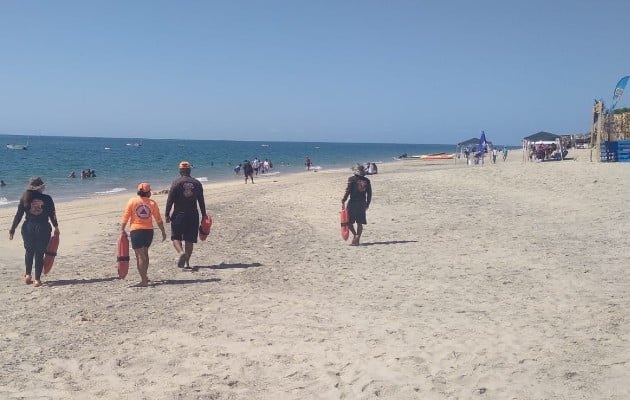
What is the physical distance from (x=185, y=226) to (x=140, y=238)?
970mm

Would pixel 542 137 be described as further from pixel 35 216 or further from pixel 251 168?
pixel 35 216

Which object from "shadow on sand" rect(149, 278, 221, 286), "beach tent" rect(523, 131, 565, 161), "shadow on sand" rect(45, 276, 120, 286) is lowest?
"shadow on sand" rect(45, 276, 120, 286)

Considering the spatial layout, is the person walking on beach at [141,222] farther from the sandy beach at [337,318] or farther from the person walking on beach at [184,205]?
the person walking on beach at [184,205]

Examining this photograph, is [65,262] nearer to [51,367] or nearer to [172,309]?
[172,309]

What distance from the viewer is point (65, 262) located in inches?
364

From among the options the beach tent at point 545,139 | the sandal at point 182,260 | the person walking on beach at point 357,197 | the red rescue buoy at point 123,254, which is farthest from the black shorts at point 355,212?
the beach tent at point 545,139

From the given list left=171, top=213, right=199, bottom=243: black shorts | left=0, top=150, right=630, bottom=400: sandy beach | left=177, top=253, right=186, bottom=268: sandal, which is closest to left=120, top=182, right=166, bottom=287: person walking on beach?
left=0, top=150, right=630, bottom=400: sandy beach

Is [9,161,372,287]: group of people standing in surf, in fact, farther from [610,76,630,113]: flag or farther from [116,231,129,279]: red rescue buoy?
[610,76,630,113]: flag

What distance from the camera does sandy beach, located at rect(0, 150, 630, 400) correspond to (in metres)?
4.36

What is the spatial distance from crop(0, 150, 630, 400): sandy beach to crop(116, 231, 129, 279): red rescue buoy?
10.5 inches

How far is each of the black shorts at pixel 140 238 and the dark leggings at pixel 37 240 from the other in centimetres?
126

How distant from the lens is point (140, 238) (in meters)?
7.21

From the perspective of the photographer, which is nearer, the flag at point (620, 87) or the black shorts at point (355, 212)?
the black shorts at point (355, 212)

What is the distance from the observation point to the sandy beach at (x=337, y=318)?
172 inches
